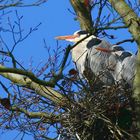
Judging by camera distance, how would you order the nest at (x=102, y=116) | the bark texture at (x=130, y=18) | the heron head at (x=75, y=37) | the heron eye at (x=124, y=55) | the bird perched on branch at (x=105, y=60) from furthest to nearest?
the heron head at (x=75, y=37)
the heron eye at (x=124, y=55)
the bird perched on branch at (x=105, y=60)
the bark texture at (x=130, y=18)
the nest at (x=102, y=116)

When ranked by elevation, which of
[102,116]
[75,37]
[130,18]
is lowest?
[102,116]

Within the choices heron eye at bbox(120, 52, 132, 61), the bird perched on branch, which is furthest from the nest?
heron eye at bbox(120, 52, 132, 61)

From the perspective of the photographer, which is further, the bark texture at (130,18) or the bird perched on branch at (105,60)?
the bird perched on branch at (105,60)

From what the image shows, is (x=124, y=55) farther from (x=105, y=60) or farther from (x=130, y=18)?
(x=130, y=18)

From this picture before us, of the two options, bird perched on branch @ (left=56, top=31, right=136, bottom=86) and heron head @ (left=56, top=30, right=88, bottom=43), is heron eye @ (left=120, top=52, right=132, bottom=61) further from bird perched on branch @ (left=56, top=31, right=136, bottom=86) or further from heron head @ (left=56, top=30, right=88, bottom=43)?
heron head @ (left=56, top=30, right=88, bottom=43)

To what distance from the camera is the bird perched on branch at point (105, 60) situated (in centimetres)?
589

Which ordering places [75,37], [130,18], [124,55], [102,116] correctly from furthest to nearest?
[75,37] → [124,55] → [130,18] → [102,116]

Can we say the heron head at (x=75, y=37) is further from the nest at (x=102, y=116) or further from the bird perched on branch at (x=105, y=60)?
the nest at (x=102, y=116)

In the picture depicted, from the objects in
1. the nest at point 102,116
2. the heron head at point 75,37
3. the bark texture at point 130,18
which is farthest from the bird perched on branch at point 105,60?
the nest at point 102,116

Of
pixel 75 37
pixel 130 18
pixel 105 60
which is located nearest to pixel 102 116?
pixel 130 18

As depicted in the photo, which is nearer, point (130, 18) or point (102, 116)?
point (102, 116)

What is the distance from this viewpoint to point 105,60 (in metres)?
6.16

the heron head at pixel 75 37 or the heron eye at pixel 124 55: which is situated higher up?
the heron head at pixel 75 37

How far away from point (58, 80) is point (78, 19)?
1.92m
